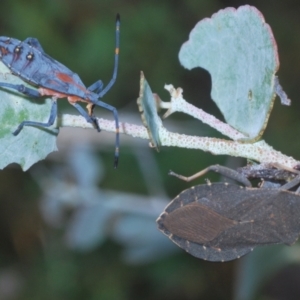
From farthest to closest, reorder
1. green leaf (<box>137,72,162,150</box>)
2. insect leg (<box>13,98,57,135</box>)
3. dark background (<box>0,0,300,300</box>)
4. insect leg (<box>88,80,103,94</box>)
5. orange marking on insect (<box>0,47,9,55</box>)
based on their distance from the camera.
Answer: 1. dark background (<box>0,0,300,300</box>)
2. insect leg (<box>88,80,103,94</box>)
3. orange marking on insect (<box>0,47,9,55</box>)
4. insect leg (<box>13,98,57,135</box>)
5. green leaf (<box>137,72,162,150</box>)

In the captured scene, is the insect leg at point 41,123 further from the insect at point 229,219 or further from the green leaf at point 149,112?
the insect at point 229,219

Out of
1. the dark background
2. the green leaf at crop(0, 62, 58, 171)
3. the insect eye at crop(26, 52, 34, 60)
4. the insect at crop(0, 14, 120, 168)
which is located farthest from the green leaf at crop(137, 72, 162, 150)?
the dark background

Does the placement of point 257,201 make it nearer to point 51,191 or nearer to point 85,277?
point 51,191

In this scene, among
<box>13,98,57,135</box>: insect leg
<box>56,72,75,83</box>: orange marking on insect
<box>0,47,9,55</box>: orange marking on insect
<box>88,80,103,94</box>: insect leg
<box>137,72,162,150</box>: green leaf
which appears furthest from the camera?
<box>88,80,103,94</box>: insect leg

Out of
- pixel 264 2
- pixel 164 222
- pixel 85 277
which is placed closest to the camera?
pixel 164 222

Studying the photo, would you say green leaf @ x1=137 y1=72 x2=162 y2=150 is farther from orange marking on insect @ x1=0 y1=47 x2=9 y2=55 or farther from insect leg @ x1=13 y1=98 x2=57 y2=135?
orange marking on insect @ x1=0 y1=47 x2=9 y2=55

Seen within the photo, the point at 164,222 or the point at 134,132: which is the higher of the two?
the point at 134,132

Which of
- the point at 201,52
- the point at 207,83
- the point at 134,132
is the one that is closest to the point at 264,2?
the point at 207,83
